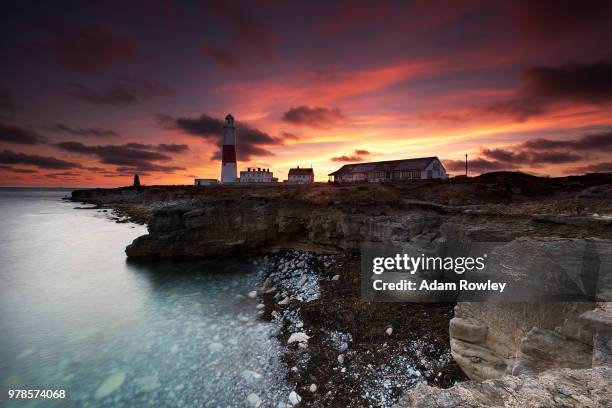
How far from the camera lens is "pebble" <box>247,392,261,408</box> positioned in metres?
6.73

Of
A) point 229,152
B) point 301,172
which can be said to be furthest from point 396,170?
point 301,172

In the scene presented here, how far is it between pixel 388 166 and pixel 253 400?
56.7 metres

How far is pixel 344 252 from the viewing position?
16484 mm

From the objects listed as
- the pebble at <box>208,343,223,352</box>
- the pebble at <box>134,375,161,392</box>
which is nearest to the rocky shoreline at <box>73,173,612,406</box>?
the pebble at <box>208,343,223,352</box>

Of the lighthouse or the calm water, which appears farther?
the lighthouse

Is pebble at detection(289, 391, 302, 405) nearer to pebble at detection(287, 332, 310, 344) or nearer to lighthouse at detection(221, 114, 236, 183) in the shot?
pebble at detection(287, 332, 310, 344)

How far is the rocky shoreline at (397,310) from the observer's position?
399 centimetres

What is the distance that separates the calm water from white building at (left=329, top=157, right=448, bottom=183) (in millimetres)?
44227

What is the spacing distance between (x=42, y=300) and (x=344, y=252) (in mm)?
16423

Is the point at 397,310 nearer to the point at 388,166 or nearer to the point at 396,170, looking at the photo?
the point at 396,170

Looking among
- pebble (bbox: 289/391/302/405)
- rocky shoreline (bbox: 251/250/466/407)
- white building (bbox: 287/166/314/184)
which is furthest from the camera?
white building (bbox: 287/166/314/184)

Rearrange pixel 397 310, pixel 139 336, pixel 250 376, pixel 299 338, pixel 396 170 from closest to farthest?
Answer: pixel 250 376 < pixel 299 338 < pixel 397 310 < pixel 139 336 < pixel 396 170

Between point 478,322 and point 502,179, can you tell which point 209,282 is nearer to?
point 478,322

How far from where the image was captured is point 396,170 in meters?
56.6
